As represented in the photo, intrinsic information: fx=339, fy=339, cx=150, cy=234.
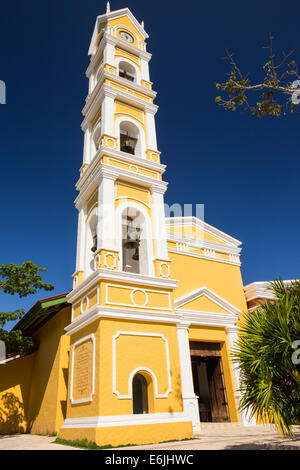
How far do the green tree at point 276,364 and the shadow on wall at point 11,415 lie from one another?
11.9 metres

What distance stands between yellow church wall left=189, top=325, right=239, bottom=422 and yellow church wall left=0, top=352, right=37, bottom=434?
27.0 ft

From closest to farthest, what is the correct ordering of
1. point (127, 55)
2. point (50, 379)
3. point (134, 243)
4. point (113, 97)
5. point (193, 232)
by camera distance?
point (134, 243), point (50, 379), point (113, 97), point (193, 232), point (127, 55)

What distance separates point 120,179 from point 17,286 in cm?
529

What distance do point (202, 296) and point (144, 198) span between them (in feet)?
14.5

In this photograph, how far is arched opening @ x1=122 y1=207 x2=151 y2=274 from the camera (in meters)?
11.8

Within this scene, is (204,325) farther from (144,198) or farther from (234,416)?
(144,198)

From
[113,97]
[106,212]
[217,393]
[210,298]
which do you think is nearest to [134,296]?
[106,212]

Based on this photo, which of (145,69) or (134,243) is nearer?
(134,243)

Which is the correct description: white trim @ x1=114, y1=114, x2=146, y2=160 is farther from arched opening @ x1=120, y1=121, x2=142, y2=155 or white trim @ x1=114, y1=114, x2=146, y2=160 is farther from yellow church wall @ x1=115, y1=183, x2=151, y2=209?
yellow church wall @ x1=115, y1=183, x2=151, y2=209

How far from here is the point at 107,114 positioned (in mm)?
13070

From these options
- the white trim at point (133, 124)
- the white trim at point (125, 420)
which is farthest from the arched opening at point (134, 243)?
the white trim at point (125, 420)

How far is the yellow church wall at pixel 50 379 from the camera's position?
467 inches

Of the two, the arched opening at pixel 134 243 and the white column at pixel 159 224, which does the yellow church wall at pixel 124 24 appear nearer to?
the white column at pixel 159 224

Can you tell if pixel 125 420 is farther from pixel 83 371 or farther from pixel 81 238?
pixel 81 238
